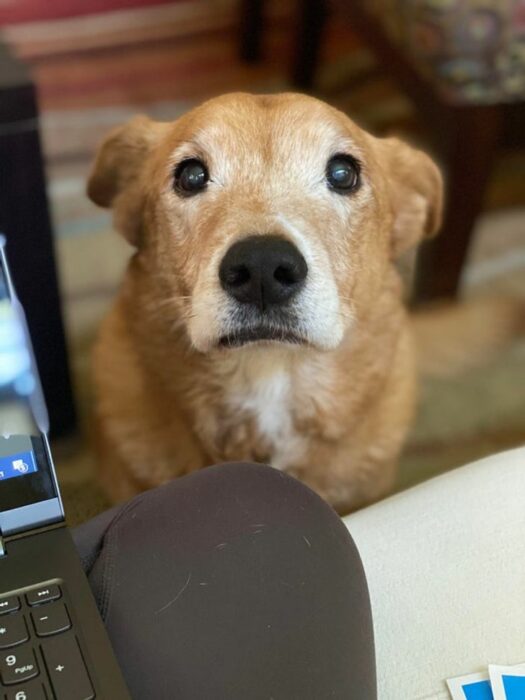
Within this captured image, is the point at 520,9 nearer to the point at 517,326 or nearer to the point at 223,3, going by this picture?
the point at 517,326

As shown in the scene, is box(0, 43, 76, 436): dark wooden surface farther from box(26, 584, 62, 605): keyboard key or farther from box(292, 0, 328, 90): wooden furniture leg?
box(292, 0, 328, 90): wooden furniture leg

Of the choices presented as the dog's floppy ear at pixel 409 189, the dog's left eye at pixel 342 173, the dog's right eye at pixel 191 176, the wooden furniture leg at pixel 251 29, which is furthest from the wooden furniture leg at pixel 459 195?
the wooden furniture leg at pixel 251 29

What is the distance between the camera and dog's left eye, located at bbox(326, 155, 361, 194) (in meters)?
0.92

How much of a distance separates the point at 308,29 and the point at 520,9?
0.91m

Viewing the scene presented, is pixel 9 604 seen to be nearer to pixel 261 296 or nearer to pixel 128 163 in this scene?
pixel 261 296

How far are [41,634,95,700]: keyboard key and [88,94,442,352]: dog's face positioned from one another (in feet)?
1.24

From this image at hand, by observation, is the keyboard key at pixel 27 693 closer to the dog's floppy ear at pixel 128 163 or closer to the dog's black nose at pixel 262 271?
the dog's black nose at pixel 262 271

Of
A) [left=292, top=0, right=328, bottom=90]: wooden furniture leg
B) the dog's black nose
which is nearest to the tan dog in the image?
the dog's black nose

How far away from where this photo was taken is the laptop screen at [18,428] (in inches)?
24.8

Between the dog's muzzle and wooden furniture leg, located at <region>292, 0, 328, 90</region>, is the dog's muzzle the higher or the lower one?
the lower one

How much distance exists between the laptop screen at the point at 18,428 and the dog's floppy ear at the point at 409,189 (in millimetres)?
558

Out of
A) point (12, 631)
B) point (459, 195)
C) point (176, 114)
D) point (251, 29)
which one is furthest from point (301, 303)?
point (251, 29)

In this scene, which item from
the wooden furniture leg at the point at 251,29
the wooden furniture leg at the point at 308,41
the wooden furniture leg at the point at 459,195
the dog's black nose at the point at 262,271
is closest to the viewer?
the dog's black nose at the point at 262,271

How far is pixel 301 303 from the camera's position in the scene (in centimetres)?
81
